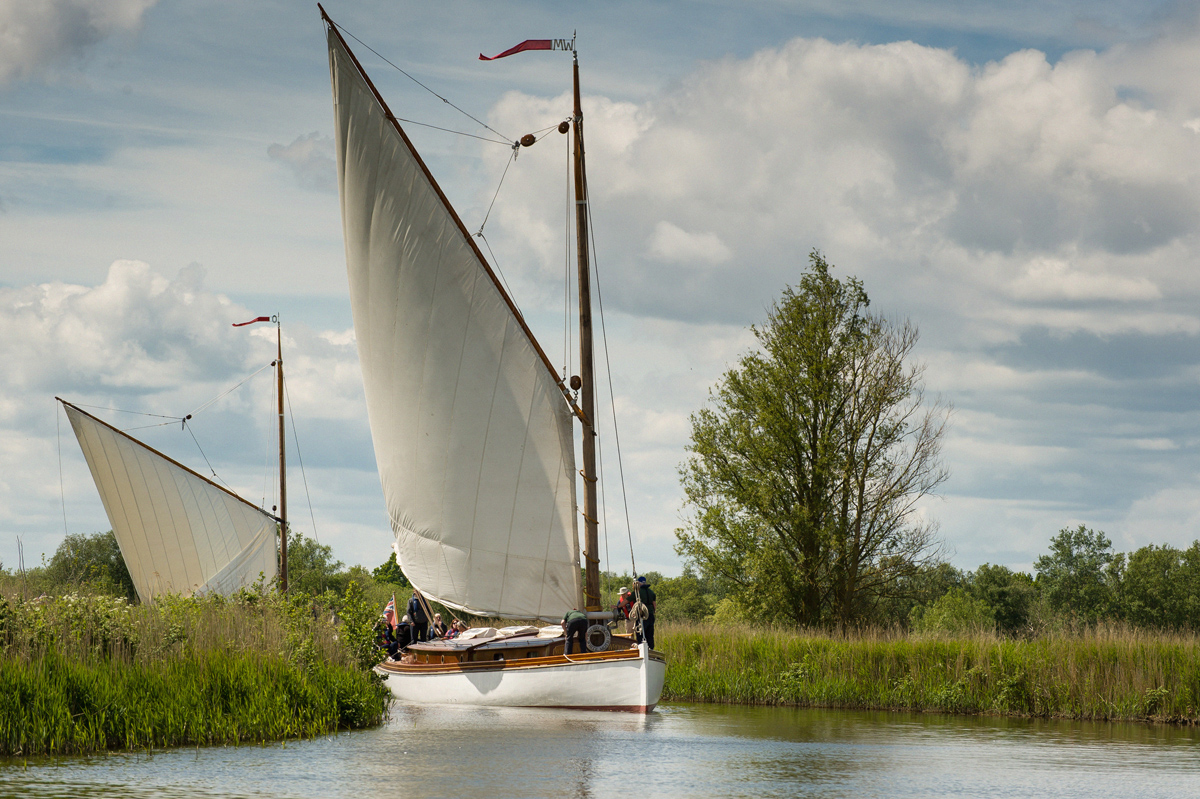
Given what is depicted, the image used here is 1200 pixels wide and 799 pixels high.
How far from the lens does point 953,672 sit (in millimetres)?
25734

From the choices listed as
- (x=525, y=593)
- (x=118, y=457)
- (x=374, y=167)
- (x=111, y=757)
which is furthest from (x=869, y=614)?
(x=111, y=757)

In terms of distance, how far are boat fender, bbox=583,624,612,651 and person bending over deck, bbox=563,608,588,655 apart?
0.10 m

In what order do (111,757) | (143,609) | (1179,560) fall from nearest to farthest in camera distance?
(111,757)
(143,609)
(1179,560)

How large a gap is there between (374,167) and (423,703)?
11255mm

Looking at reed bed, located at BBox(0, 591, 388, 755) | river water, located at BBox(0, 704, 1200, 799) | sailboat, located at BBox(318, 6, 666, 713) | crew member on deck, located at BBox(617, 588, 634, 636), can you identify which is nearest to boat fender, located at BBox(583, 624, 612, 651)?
sailboat, located at BBox(318, 6, 666, 713)

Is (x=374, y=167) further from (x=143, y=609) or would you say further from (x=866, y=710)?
(x=866, y=710)

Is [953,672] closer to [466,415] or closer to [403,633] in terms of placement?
[466,415]

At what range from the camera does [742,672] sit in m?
27.4

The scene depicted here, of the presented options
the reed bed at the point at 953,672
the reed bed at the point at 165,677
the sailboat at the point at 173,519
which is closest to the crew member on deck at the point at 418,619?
the reed bed at the point at 953,672

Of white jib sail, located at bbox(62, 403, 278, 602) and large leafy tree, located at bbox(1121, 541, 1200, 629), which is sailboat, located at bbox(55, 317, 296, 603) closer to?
white jib sail, located at bbox(62, 403, 278, 602)

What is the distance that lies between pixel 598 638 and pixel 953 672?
328 inches

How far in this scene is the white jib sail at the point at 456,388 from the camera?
23562 mm

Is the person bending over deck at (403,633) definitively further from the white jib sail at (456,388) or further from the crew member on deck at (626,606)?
the crew member on deck at (626,606)

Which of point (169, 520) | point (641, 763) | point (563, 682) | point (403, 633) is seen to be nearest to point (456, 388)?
point (563, 682)
